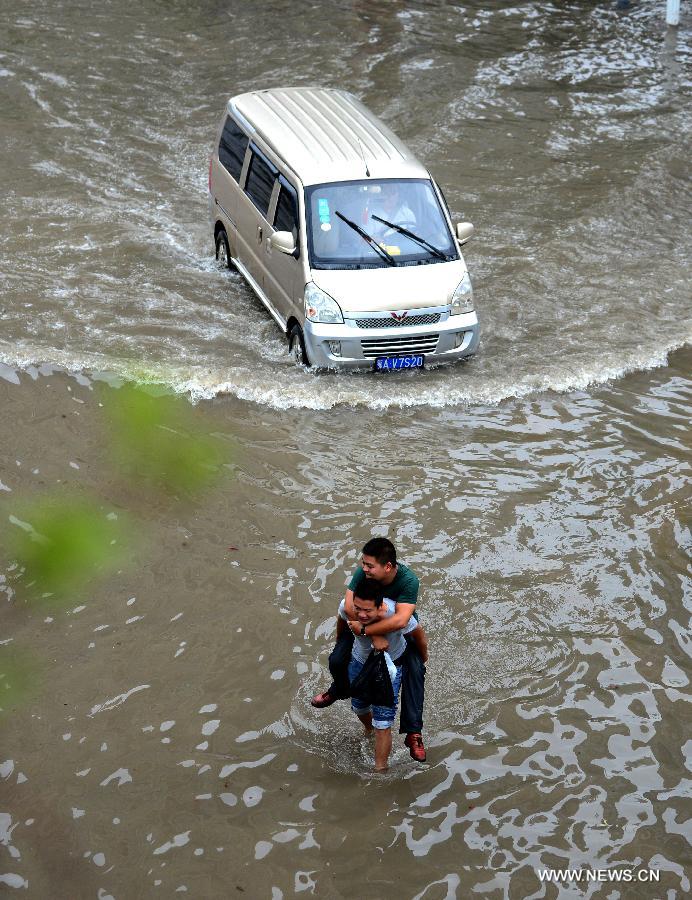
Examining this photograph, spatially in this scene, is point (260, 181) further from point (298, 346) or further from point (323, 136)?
point (298, 346)

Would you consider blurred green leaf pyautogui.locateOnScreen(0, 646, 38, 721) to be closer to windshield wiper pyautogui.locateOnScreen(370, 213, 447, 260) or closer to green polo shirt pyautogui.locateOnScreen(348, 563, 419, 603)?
green polo shirt pyautogui.locateOnScreen(348, 563, 419, 603)

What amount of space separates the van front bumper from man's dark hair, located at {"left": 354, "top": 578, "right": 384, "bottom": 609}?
17.1ft

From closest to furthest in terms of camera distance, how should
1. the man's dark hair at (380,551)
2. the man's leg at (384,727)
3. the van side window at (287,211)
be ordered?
the man's dark hair at (380,551), the man's leg at (384,727), the van side window at (287,211)

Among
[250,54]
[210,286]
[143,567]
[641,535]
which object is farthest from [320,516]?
[250,54]

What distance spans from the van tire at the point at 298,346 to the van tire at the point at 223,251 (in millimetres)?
2355

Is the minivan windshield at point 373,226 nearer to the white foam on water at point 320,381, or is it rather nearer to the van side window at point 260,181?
the van side window at point 260,181

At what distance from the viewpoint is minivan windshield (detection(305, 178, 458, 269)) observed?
1107 cm

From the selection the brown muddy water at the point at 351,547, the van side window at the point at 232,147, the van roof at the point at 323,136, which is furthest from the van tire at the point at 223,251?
the van roof at the point at 323,136

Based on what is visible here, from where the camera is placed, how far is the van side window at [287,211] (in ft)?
36.9

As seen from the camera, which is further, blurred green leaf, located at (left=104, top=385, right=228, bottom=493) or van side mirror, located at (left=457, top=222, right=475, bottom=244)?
van side mirror, located at (left=457, top=222, right=475, bottom=244)

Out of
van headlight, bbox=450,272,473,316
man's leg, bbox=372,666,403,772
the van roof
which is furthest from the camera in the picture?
the van roof

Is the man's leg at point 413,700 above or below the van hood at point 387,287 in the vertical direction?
above

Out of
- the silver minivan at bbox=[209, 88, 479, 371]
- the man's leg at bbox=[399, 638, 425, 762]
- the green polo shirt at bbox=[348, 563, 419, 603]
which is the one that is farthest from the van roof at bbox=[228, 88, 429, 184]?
the man's leg at bbox=[399, 638, 425, 762]

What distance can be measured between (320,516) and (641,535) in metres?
2.40
